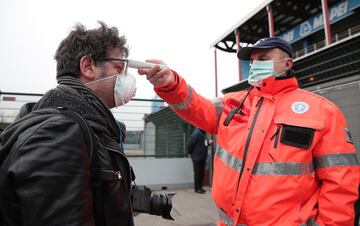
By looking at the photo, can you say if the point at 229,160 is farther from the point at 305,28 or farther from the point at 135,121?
the point at 305,28

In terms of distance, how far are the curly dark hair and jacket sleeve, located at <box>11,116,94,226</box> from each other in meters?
0.47

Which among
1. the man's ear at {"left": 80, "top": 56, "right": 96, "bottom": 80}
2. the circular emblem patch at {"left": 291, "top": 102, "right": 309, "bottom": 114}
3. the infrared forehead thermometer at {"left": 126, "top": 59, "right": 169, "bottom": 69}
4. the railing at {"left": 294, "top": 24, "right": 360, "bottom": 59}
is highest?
the railing at {"left": 294, "top": 24, "right": 360, "bottom": 59}

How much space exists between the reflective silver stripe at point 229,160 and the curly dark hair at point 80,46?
975 mm

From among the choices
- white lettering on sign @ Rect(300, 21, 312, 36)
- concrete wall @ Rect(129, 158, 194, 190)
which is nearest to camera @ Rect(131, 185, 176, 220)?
concrete wall @ Rect(129, 158, 194, 190)

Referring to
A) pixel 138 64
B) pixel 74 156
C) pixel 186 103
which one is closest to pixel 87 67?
pixel 138 64

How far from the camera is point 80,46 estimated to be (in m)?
1.33

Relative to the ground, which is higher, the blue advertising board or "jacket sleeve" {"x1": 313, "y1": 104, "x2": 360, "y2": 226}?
the blue advertising board

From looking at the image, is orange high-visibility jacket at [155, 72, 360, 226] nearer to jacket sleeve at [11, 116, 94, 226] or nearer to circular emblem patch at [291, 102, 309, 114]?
circular emblem patch at [291, 102, 309, 114]

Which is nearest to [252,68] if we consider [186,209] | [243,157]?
[243,157]

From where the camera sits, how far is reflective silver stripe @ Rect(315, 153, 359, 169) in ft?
5.34

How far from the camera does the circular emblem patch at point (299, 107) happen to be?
5.79 feet

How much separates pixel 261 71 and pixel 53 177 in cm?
165

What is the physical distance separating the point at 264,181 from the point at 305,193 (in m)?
0.25

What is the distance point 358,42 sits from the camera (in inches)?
166
